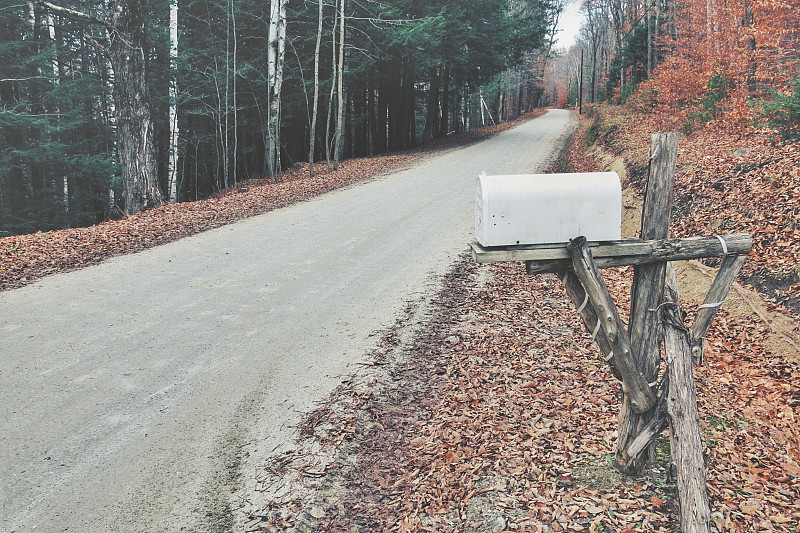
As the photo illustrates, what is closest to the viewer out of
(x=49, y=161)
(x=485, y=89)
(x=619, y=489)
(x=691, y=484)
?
(x=691, y=484)

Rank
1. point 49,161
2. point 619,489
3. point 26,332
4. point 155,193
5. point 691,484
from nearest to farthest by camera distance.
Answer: point 691,484, point 619,489, point 26,332, point 155,193, point 49,161

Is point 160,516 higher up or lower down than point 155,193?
lower down

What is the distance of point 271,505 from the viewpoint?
399cm

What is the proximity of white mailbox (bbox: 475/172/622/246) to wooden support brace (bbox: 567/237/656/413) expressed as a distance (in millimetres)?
155

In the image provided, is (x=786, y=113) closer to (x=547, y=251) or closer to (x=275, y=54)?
(x=547, y=251)

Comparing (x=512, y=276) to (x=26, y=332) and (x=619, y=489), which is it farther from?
(x=26, y=332)

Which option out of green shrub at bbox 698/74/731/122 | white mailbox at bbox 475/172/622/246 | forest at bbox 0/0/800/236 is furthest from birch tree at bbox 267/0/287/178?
white mailbox at bbox 475/172/622/246

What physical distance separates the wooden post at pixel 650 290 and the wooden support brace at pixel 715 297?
0.89 feet

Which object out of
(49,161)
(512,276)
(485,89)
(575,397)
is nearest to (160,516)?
(575,397)

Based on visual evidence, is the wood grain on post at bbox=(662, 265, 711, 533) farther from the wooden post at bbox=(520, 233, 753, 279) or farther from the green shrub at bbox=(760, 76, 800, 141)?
the green shrub at bbox=(760, 76, 800, 141)

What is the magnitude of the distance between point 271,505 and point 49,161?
21.7 metres

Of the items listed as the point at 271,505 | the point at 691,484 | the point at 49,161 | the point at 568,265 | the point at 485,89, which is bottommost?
the point at 271,505

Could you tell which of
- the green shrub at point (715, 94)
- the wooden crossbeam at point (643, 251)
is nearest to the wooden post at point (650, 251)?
the wooden crossbeam at point (643, 251)

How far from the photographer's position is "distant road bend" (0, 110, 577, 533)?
4133 mm
